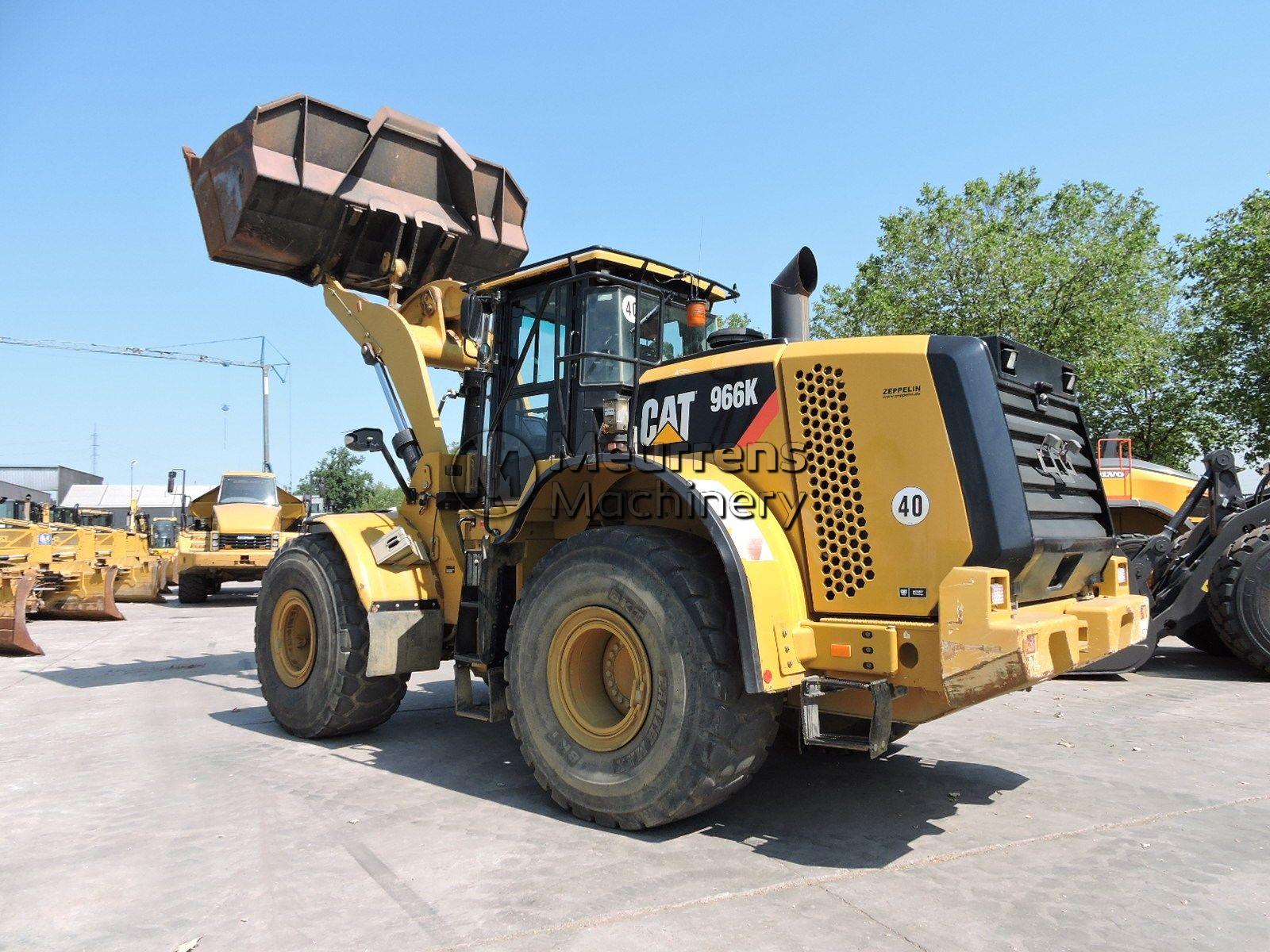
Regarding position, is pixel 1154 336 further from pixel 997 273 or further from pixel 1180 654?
pixel 1180 654

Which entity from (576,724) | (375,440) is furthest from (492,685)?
(375,440)

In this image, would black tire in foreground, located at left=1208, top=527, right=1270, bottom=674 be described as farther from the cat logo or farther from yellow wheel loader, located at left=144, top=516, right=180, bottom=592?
yellow wheel loader, located at left=144, top=516, right=180, bottom=592

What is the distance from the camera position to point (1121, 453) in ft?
41.2

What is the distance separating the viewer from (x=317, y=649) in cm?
600

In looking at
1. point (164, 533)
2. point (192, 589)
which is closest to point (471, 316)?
point (192, 589)

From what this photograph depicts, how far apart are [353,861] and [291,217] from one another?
4.88 meters

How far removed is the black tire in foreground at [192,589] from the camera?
62.6 ft

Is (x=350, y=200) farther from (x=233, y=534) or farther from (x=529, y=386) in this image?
(x=233, y=534)

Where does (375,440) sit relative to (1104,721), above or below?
above

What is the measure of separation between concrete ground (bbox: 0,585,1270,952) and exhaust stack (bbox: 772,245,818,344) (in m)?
2.53

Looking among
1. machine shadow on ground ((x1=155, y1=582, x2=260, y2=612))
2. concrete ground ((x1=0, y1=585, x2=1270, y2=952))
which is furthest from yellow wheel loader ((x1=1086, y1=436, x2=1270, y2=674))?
machine shadow on ground ((x1=155, y1=582, x2=260, y2=612))

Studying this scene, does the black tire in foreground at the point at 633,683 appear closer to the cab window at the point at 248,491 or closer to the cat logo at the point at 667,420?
the cat logo at the point at 667,420

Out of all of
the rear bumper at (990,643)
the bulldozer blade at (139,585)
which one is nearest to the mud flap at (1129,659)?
the rear bumper at (990,643)

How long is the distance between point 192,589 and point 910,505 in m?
18.9
